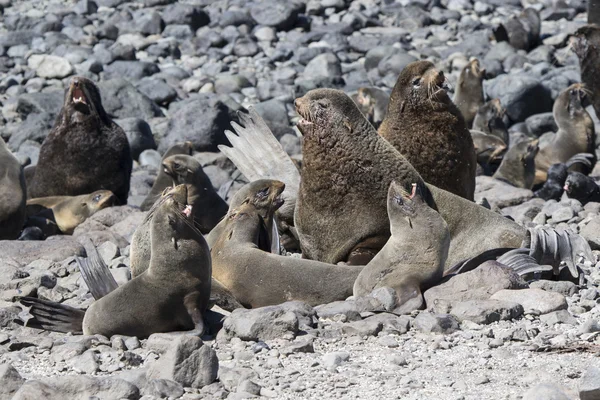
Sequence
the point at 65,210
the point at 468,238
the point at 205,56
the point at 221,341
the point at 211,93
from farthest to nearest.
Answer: the point at 205,56
the point at 211,93
the point at 65,210
the point at 468,238
the point at 221,341

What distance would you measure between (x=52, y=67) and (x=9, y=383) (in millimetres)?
15420

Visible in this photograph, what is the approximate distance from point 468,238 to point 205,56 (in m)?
13.8

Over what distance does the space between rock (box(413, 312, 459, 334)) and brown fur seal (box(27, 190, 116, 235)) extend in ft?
21.6

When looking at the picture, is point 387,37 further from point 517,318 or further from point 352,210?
point 517,318

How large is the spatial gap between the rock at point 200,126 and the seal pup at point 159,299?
27.8 feet

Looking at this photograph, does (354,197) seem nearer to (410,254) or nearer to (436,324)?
(410,254)

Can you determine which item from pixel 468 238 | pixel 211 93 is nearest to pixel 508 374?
pixel 468 238

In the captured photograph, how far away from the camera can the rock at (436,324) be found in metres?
6.08

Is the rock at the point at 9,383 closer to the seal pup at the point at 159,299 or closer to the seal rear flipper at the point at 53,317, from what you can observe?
the seal pup at the point at 159,299

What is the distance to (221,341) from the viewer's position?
6.18 meters

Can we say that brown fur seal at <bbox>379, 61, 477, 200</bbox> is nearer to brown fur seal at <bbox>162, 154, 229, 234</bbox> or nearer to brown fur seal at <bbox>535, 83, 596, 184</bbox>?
brown fur seal at <bbox>162, 154, 229, 234</bbox>

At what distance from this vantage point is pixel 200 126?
1528 cm

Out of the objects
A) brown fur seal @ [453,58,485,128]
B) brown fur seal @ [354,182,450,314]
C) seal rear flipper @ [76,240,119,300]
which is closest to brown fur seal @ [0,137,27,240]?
seal rear flipper @ [76,240,119,300]

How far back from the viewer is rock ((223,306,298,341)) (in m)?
6.07
